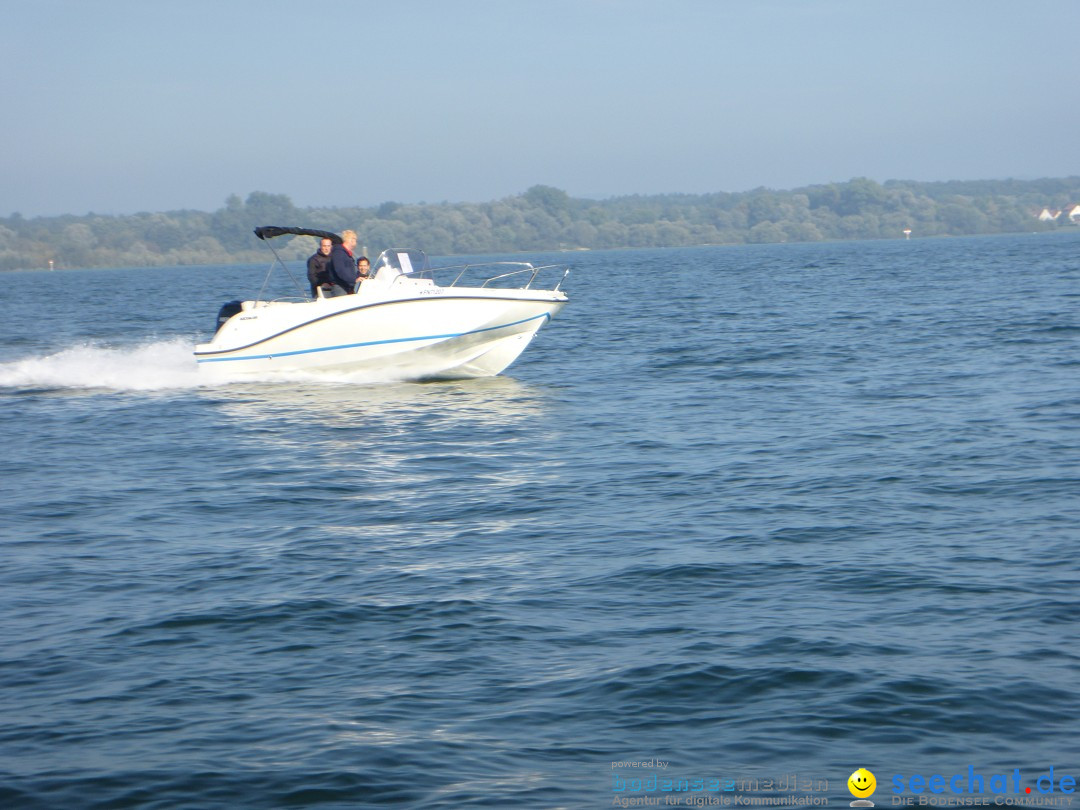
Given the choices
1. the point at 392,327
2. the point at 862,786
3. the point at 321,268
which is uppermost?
the point at 321,268

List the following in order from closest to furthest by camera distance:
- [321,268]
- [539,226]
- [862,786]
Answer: [862,786] → [321,268] → [539,226]

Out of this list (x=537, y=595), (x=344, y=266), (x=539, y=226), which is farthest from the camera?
(x=539, y=226)

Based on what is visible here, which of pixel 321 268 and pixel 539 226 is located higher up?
pixel 539 226

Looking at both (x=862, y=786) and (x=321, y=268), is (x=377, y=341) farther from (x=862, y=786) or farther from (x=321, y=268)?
(x=862, y=786)

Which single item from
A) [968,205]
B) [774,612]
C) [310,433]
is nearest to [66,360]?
[310,433]

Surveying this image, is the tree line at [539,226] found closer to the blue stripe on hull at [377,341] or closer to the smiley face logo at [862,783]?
the blue stripe on hull at [377,341]

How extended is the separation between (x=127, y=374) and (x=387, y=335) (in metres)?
5.45

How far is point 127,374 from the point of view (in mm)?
20297

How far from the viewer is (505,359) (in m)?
18.3

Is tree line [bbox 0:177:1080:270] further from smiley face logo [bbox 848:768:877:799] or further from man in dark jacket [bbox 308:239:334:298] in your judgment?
smiley face logo [bbox 848:768:877:799]

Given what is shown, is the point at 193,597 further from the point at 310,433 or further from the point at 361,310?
the point at 361,310

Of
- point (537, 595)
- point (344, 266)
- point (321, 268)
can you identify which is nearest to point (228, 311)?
point (321, 268)

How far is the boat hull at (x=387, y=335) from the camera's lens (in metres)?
17.2

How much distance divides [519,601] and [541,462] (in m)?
4.63
